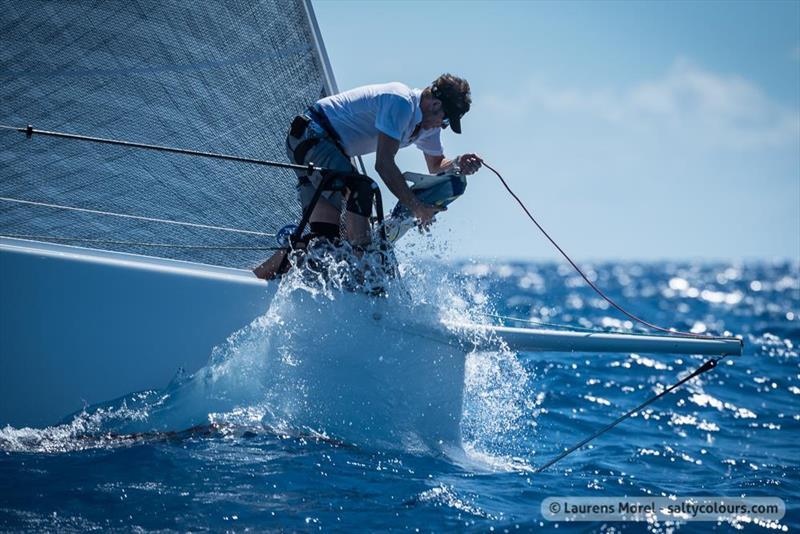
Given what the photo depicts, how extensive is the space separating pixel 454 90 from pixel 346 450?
1724mm

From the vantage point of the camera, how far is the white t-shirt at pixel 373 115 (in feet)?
12.0

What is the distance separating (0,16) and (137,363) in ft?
5.91

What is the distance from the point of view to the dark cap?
3695 millimetres

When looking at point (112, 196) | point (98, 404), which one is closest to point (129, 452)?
point (98, 404)

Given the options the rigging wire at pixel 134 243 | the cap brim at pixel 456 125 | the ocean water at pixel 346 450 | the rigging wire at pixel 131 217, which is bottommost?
the ocean water at pixel 346 450

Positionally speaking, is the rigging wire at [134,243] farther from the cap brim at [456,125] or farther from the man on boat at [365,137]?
the cap brim at [456,125]

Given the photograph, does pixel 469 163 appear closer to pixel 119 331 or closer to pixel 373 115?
pixel 373 115

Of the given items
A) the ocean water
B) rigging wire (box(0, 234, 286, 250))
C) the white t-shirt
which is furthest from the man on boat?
the ocean water

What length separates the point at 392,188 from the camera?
3723 millimetres

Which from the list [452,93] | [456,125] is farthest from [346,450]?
[452,93]

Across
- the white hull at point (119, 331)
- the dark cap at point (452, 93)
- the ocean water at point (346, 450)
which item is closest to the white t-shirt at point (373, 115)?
the dark cap at point (452, 93)

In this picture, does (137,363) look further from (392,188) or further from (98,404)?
(392,188)

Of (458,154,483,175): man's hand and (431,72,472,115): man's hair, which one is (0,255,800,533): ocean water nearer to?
(458,154,483,175): man's hand

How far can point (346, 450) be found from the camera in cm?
369
